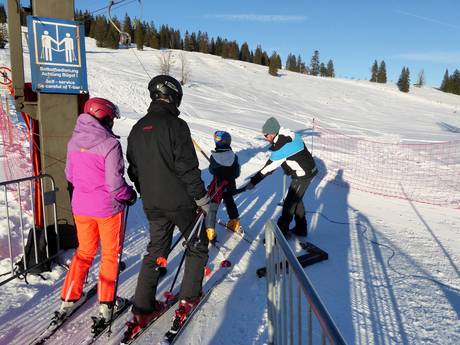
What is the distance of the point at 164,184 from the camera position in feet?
9.95

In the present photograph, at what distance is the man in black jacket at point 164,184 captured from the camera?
2.94 m

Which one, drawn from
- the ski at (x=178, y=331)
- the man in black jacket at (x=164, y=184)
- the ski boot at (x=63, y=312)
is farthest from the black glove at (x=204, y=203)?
the ski boot at (x=63, y=312)

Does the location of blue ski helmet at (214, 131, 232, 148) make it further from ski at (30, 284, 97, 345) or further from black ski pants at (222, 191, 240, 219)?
ski at (30, 284, 97, 345)

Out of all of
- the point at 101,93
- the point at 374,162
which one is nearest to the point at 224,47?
the point at 101,93

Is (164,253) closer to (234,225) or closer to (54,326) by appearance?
(54,326)

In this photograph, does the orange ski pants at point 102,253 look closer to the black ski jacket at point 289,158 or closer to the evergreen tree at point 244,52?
the black ski jacket at point 289,158

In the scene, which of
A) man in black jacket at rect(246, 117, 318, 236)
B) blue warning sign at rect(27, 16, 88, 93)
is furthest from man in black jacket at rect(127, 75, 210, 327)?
blue warning sign at rect(27, 16, 88, 93)

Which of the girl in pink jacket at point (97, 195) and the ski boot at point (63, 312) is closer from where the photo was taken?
the girl in pink jacket at point (97, 195)

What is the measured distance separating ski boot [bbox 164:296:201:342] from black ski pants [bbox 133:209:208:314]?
6 cm

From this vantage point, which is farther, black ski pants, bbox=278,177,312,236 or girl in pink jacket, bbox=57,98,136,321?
black ski pants, bbox=278,177,312,236

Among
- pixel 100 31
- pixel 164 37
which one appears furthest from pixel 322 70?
pixel 100 31

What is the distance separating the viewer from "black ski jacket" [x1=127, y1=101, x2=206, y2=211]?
292cm

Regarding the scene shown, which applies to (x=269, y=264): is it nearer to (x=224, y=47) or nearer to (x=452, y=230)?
(x=452, y=230)

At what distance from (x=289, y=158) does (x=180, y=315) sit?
2760 millimetres
